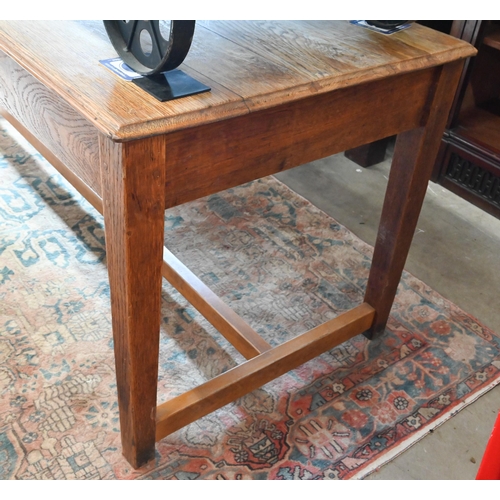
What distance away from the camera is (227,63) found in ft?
3.63

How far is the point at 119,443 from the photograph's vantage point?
1.41 metres

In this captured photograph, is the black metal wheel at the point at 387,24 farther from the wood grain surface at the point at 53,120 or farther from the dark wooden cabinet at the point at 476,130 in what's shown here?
the dark wooden cabinet at the point at 476,130

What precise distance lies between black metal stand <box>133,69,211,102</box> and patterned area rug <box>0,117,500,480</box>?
2.70 feet

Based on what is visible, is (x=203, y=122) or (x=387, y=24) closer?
(x=203, y=122)

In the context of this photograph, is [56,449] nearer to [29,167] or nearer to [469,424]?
[469,424]

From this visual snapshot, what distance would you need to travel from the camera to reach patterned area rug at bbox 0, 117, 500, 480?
140cm

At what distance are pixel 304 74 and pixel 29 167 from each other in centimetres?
161

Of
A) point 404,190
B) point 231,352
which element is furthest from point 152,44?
point 231,352

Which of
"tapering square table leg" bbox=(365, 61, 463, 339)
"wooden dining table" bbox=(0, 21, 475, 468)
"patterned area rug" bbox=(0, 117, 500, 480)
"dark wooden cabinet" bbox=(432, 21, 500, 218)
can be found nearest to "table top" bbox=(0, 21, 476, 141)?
"wooden dining table" bbox=(0, 21, 475, 468)

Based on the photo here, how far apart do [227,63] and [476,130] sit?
5.14 feet

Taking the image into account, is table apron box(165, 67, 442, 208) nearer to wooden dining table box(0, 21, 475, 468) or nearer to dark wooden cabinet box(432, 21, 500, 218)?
wooden dining table box(0, 21, 475, 468)

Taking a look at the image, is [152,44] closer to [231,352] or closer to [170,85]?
[170,85]

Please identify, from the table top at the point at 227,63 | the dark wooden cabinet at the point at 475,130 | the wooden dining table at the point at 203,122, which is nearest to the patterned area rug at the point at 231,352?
the wooden dining table at the point at 203,122

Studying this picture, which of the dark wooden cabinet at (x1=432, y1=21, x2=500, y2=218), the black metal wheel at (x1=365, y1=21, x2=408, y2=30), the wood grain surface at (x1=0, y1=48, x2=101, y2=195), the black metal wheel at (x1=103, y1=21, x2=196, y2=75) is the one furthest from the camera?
the dark wooden cabinet at (x1=432, y1=21, x2=500, y2=218)
